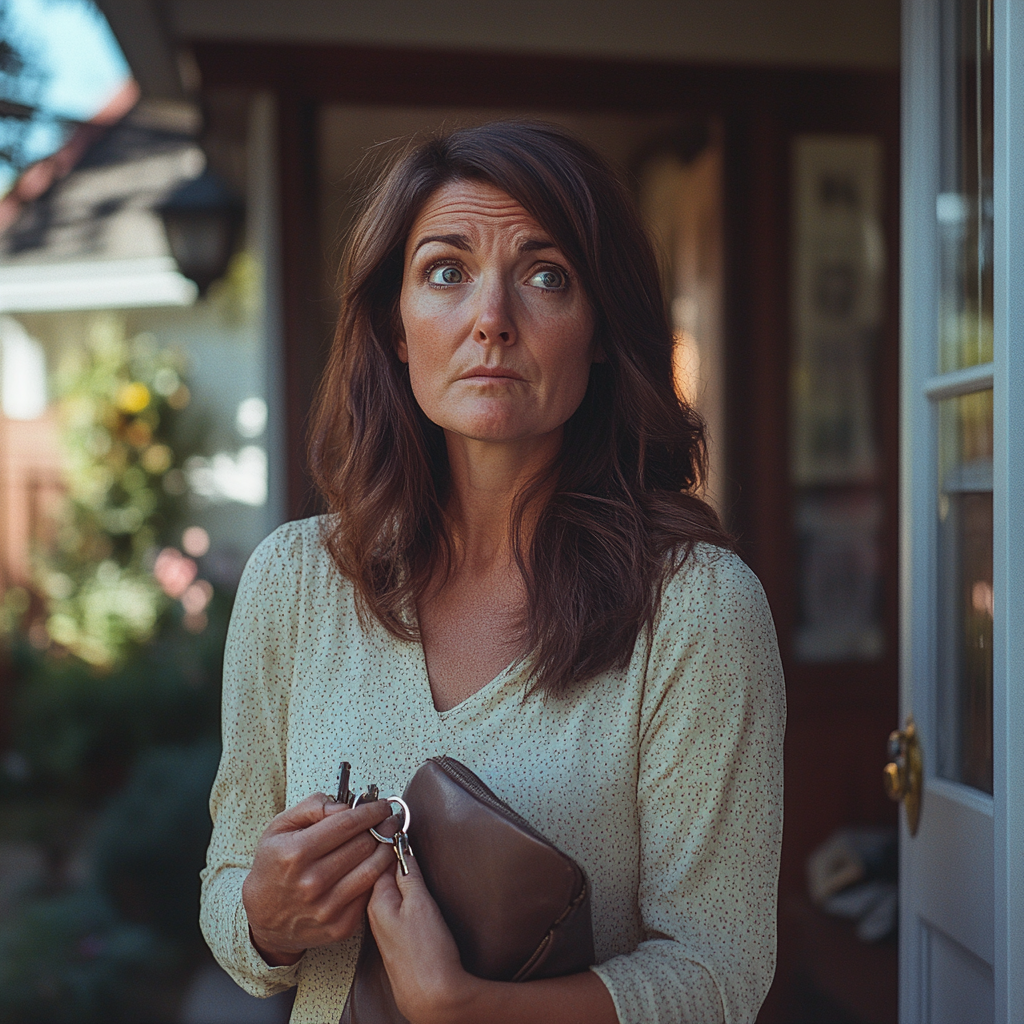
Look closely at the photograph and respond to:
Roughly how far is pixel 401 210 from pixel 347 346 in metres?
0.25

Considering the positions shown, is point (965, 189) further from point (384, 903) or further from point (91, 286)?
point (91, 286)

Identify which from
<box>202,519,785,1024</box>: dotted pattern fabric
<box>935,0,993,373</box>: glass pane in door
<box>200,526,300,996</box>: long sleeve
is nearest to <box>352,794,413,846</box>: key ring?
<box>202,519,785,1024</box>: dotted pattern fabric

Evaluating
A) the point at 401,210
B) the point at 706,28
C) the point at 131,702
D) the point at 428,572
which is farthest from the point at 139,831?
the point at 706,28

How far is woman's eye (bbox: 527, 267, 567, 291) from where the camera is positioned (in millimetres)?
1395

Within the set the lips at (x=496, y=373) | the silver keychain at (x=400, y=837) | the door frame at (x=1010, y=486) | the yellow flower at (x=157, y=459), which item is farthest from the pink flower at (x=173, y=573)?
the door frame at (x=1010, y=486)

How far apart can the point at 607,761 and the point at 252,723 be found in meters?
0.50

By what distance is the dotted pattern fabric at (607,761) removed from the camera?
1.21 meters

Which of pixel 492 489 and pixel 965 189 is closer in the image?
pixel 492 489

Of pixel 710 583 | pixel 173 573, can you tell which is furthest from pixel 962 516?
pixel 173 573

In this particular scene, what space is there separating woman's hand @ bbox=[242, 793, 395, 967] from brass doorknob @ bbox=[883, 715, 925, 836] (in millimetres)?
1016

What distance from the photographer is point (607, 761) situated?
129 centimetres

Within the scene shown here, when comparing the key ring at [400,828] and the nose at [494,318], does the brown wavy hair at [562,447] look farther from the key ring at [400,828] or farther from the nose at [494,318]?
the key ring at [400,828]

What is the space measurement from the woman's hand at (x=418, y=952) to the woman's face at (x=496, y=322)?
57 centimetres

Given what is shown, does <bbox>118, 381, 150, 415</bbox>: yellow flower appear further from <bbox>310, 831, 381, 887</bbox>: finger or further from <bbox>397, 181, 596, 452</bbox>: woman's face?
<bbox>310, 831, 381, 887</bbox>: finger
